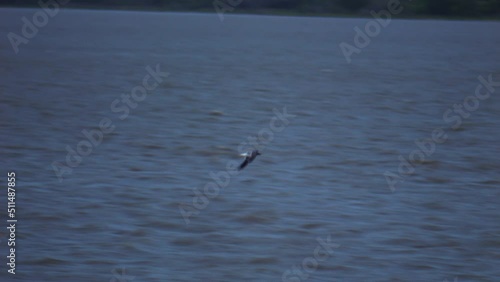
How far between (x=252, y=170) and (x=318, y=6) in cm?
2698

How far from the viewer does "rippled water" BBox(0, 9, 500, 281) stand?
192 inches

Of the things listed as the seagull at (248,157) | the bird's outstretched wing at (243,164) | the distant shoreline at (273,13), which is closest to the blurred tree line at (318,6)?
the distant shoreline at (273,13)

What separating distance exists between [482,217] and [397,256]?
→ 1.17m

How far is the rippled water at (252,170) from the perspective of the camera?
488cm

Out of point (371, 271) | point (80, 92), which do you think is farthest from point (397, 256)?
point (80, 92)

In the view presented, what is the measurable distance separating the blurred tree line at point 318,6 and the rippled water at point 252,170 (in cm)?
1718

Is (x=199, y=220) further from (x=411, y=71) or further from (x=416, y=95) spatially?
(x=411, y=71)

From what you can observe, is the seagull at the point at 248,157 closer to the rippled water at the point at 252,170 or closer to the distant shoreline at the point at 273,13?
the rippled water at the point at 252,170

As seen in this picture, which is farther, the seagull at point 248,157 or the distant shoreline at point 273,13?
the distant shoreline at point 273,13

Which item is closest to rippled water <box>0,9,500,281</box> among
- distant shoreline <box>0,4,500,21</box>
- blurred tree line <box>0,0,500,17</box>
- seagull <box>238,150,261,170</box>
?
seagull <box>238,150,261,170</box>

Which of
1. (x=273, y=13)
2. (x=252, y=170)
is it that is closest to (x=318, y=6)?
(x=273, y=13)

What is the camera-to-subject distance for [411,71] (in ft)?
44.3

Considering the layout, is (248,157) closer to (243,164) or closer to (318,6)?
(243,164)

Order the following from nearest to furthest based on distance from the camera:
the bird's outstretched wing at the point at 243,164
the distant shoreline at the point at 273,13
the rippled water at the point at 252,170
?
1. the rippled water at the point at 252,170
2. the bird's outstretched wing at the point at 243,164
3. the distant shoreline at the point at 273,13
